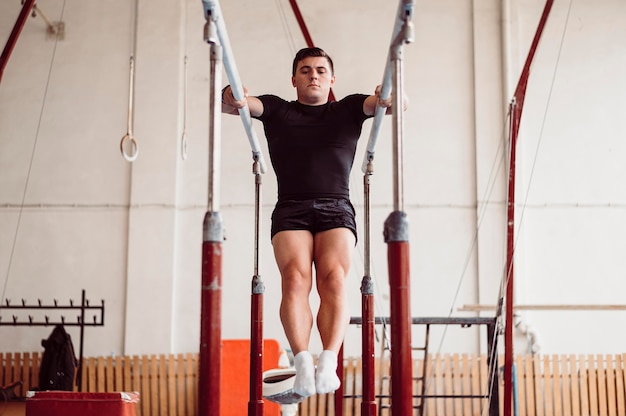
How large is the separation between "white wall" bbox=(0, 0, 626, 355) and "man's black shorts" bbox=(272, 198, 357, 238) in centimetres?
578

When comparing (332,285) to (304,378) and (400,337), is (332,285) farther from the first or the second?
(400,337)

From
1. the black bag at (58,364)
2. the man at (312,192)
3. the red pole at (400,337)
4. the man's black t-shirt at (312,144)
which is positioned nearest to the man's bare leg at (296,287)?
the man at (312,192)

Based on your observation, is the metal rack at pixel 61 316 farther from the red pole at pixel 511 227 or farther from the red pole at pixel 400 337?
the red pole at pixel 400 337

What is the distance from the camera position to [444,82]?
380 inches

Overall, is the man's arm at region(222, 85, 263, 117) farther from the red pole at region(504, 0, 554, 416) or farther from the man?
the red pole at region(504, 0, 554, 416)

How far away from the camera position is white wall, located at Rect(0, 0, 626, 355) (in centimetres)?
929

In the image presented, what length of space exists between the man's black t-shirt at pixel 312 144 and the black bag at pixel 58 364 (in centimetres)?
561

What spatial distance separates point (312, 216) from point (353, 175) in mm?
5985

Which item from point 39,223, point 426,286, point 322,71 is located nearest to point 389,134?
point 426,286

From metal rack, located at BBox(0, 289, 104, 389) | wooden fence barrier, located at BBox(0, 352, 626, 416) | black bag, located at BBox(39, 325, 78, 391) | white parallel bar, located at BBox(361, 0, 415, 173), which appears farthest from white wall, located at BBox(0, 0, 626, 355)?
white parallel bar, located at BBox(361, 0, 415, 173)

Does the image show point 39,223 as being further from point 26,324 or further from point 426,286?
point 426,286

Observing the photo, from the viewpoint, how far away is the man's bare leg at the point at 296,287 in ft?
10.7

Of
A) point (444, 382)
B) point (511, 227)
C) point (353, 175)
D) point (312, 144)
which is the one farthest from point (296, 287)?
point (353, 175)

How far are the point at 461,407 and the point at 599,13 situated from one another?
5.34 meters
